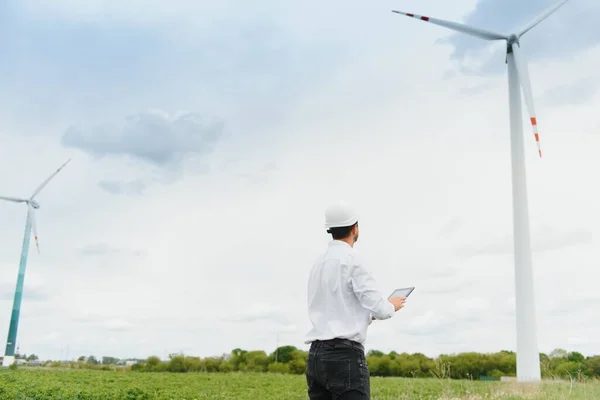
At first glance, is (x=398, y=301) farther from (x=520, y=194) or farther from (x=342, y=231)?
(x=520, y=194)

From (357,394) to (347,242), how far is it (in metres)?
0.97

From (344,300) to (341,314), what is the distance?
90 mm

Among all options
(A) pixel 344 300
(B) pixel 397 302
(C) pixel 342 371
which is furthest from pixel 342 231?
(C) pixel 342 371

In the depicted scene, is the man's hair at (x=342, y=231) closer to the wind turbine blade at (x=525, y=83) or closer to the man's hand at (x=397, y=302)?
the man's hand at (x=397, y=302)

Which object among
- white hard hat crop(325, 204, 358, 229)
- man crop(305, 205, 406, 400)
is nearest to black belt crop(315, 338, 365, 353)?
man crop(305, 205, 406, 400)

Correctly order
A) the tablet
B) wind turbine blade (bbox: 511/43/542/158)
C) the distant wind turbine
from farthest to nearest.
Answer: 1. the distant wind turbine
2. wind turbine blade (bbox: 511/43/542/158)
3. the tablet

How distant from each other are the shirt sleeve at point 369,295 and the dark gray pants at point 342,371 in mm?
275

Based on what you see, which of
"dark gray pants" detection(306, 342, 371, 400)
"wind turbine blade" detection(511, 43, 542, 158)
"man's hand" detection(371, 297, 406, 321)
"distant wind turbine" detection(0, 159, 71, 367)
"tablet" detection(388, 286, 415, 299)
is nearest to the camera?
"dark gray pants" detection(306, 342, 371, 400)

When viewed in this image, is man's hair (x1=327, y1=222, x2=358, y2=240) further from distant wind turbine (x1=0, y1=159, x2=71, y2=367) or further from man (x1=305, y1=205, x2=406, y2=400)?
distant wind turbine (x1=0, y1=159, x2=71, y2=367)

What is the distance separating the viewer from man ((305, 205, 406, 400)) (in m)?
3.90

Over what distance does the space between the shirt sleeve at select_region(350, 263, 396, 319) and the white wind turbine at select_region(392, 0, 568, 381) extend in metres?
14.6

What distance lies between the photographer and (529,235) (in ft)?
63.2

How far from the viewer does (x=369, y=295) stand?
3.90 m

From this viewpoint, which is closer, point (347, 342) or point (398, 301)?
point (347, 342)
